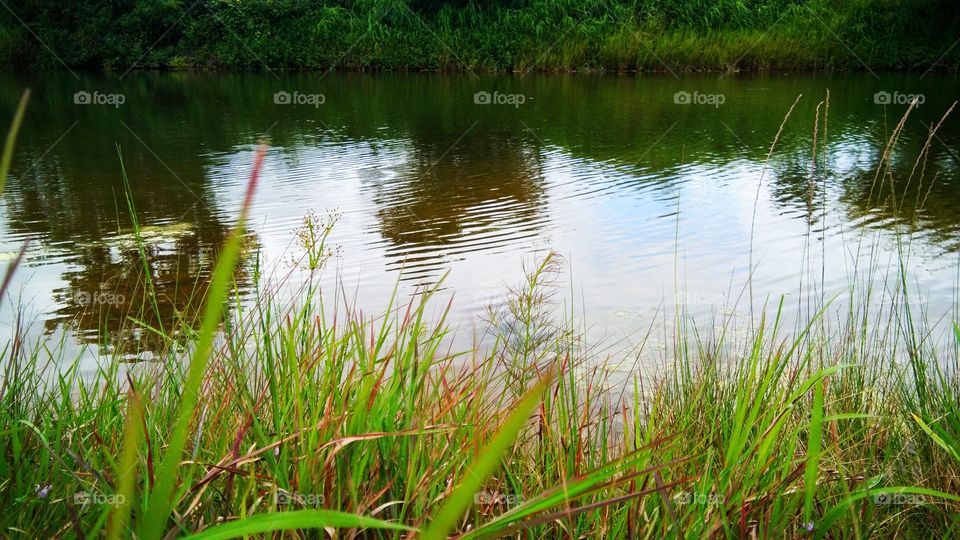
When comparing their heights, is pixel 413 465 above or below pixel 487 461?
below

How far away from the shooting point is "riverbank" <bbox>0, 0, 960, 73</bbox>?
1831cm

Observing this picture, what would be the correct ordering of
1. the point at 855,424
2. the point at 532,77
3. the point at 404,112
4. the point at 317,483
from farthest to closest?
the point at 532,77 < the point at 404,112 < the point at 855,424 < the point at 317,483

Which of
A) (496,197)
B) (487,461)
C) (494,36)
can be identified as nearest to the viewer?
(487,461)

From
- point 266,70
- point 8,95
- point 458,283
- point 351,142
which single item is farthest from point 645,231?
point 266,70

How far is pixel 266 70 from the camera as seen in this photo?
21703 mm

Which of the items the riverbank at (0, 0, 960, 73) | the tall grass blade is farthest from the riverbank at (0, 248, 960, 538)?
the riverbank at (0, 0, 960, 73)

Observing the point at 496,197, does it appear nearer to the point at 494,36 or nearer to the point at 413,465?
the point at 413,465

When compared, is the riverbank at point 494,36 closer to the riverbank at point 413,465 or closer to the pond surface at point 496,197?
the pond surface at point 496,197

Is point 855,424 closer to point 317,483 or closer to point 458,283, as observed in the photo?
point 317,483

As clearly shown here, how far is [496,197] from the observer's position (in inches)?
275

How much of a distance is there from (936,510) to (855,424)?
419 mm

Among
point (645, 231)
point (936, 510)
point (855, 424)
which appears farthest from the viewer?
point (645, 231)

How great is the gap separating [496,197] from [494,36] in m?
13.4

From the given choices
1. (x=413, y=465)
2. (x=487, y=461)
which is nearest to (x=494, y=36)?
(x=413, y=465)
